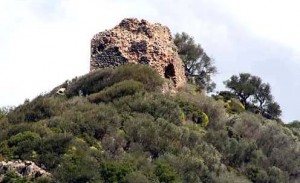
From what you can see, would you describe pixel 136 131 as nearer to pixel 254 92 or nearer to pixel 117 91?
pixel 117 91

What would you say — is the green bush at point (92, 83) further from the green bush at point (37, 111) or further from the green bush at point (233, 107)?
the green bush at point (233, 107)

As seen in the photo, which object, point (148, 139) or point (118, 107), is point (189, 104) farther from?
point (148, 139)

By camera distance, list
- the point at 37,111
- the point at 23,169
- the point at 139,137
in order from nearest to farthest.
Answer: the point at 23,169
the point at 139,137
the point at 37,111

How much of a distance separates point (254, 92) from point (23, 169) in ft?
122

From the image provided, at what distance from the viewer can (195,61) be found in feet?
209

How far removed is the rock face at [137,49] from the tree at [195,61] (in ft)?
40.8

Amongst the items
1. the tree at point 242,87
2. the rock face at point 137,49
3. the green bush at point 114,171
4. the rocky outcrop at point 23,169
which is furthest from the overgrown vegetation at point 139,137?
the tree at point 242,87

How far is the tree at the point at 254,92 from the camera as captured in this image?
6800cm

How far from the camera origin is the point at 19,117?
4178cm

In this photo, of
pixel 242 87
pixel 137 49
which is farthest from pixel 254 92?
pixel 137 49

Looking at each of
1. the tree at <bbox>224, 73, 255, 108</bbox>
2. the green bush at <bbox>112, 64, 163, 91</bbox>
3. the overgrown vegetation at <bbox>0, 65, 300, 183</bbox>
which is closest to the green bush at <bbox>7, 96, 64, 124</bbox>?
the overgrown vegetation at <bbox>0, 65, 300, 183</bbox>

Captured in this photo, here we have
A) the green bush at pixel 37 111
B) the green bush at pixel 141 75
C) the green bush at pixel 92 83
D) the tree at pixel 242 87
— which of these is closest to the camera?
the green bush at pixel 37 111

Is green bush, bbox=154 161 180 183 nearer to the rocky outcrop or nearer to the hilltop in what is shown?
the hilltop

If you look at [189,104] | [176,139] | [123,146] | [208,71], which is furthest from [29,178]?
[208,71]
